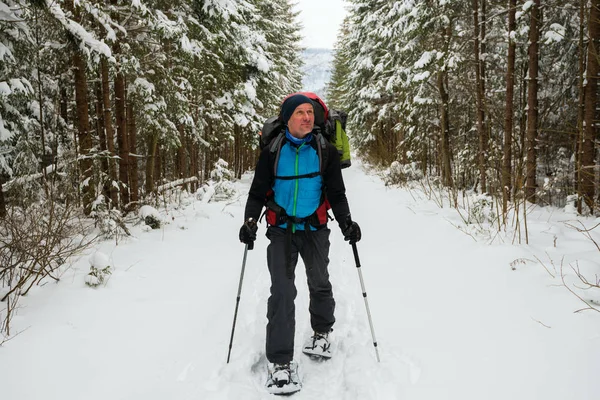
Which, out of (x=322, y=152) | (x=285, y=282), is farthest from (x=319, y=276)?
(x=322, y=152)

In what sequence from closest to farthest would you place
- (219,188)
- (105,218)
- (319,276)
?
(319,276), (105,218), (219,188)

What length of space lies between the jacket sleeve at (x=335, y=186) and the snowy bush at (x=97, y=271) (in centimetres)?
294

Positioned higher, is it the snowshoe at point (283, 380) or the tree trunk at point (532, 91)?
the tree trunk at point (532, 91)

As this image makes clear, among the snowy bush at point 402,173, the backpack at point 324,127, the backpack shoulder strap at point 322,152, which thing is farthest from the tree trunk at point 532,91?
the backpack shoulder strap at point 322,152

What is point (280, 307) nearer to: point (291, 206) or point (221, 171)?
point (291, 206)

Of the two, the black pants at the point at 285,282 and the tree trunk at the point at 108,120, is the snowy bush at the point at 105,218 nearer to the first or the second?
the tree trunk at the point at 108,120

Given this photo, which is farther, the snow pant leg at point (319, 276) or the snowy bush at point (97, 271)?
the snowy bush at point (97, 271)

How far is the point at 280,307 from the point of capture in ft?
9.94

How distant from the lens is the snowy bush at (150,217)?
7.24 meters

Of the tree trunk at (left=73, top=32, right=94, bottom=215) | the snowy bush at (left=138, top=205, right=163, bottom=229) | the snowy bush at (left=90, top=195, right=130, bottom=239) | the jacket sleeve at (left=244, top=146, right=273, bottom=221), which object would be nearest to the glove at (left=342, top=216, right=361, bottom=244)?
the jacket sleeve at (left=244, top=146, right=273, bottom=221)

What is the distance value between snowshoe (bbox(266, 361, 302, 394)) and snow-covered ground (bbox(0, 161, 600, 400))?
0.08 meters

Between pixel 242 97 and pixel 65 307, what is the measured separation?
13.3m

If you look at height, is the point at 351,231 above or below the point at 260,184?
below

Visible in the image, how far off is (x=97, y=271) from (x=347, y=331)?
3043 mm
